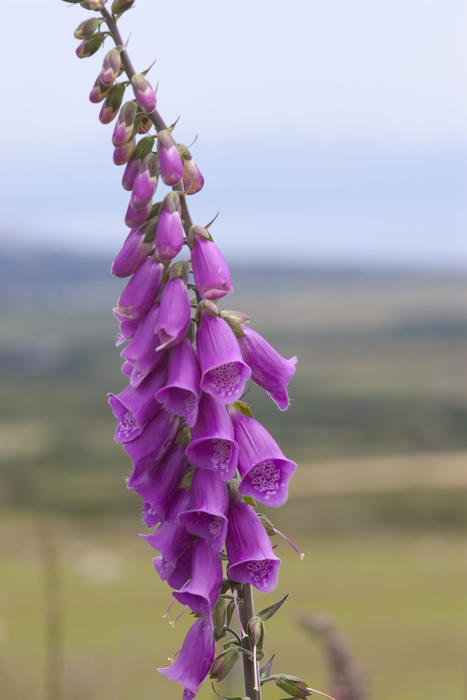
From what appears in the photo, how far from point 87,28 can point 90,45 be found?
0.20ft

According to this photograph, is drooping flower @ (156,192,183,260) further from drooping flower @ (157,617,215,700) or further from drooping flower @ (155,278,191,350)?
drooping flower @ (157,617,215,700)

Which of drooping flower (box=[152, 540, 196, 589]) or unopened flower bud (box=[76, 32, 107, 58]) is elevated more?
unopened flower bud (box=[76, 32, 107, 58])

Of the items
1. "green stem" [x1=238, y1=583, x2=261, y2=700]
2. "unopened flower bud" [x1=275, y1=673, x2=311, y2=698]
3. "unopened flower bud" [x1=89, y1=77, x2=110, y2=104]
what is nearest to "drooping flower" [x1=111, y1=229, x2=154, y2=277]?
"unopened flower bud" [x1=89, y1=77, x2=110, y2=104]

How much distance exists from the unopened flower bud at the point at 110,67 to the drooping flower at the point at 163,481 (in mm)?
1276

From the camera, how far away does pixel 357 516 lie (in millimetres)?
85250

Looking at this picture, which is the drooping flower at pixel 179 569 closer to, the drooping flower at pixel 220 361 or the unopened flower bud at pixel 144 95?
the drooping flower at pixel 220 361

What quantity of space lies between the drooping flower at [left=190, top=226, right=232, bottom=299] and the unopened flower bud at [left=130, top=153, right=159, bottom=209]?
206mm

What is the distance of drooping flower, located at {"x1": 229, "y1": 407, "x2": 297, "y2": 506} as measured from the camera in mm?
3029

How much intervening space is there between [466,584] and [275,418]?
14071 cm

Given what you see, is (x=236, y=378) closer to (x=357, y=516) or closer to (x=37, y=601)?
(x=37, y=601)

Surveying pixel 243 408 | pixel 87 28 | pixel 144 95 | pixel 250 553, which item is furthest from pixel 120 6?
pixel 250 553

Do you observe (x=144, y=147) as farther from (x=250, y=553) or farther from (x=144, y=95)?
(x=250, y=553)

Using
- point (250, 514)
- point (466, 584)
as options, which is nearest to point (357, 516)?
point (466, 584)

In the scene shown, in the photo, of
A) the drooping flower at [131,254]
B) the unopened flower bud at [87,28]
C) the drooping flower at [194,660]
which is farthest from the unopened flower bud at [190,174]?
the drooping flower at [194,660]
